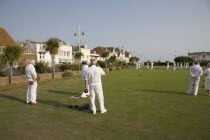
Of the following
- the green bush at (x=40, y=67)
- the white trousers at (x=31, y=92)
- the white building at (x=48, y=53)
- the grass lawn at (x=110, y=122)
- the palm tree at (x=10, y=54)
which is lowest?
the grass lawn at (x=110, y=122)

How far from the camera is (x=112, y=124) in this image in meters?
5.18

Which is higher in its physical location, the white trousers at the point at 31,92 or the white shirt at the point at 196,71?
the white shirt at the point at 196,71

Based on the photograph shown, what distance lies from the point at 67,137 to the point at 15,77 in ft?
46.6

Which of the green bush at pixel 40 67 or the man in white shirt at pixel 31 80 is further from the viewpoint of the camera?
the green bush at pixel 40 67

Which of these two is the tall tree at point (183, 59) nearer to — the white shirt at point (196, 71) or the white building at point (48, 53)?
the white building at point (48, 53)

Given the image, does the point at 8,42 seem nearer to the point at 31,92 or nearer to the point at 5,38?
the point at 5,38

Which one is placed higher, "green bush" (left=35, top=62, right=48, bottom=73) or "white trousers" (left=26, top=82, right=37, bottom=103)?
"green bush" (left=35, top=62, right=48, bottom=73)

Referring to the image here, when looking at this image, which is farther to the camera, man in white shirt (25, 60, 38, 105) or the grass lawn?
man in white shirt (25, 60, 38, 105)

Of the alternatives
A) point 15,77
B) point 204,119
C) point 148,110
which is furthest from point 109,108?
point 15,77

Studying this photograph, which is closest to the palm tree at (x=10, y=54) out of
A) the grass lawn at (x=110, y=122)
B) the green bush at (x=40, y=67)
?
the green bush at (x=40, y=67)

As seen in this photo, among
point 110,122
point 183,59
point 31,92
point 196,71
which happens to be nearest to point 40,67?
point 31,92

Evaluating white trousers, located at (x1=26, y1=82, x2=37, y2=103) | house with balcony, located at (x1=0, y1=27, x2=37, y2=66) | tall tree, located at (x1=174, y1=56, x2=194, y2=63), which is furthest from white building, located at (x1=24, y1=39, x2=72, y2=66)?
tall tree, located at (x1=174, y1=56, x2=194, y2=63)

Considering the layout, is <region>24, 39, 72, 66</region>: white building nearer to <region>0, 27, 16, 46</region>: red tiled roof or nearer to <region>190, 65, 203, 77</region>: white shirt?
<region>0, 27, 16, 46</region>: red tiled roof

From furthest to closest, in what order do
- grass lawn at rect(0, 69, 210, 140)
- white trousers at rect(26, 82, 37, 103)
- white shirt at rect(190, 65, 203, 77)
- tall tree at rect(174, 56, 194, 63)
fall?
1. tall tree at rect(174, 56, 194, 63)
2. white shirt at rect(190, 65, 203, 77)
3. white trousers at rect(26, 82, 37, 103)
4. grass lawn at rect(0, 69, 210, 140)
